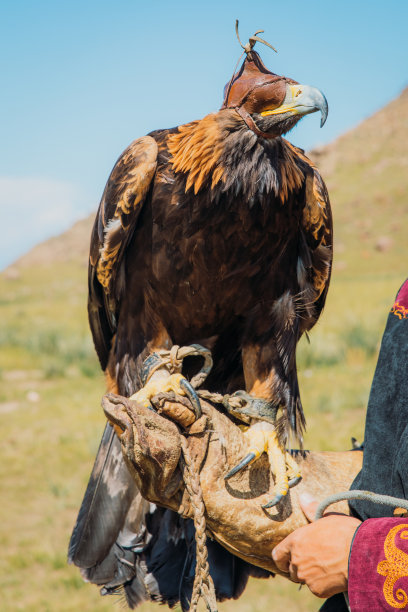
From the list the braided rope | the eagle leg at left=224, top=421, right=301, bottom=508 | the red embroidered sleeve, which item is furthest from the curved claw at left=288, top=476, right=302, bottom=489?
the red embroidered sleeve

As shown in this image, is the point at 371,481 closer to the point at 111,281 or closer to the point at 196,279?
the point at 196,279

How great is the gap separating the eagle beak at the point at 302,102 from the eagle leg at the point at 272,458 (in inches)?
51.8

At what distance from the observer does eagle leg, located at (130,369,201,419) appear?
226 cm

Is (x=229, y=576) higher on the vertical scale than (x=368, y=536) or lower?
lower

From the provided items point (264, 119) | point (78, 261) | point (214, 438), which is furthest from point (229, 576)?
point (78, 261)

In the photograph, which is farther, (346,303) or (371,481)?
(346,303)

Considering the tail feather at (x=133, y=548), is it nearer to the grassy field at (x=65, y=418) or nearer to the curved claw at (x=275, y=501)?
the grassy field at (x=65, y=418)

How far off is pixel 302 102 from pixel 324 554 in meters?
1.63

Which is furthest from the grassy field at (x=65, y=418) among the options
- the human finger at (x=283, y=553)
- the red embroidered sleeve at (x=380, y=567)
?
the red embroidered sleeve at (x=380, y=567)

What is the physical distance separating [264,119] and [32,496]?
5604mm

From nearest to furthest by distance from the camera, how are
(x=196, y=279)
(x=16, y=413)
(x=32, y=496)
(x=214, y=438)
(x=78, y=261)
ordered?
1. (x=214, y=438)
2. (x=196, y=279)
3. (x=32, y=496)
4. (x=16, y=413)
5. (x=78, y=261)

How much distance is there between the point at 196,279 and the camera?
260 cm

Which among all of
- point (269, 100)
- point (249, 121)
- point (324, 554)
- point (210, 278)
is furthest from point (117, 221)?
point (324, 554)

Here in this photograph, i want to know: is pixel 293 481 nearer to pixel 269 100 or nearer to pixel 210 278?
pixel 210 278
